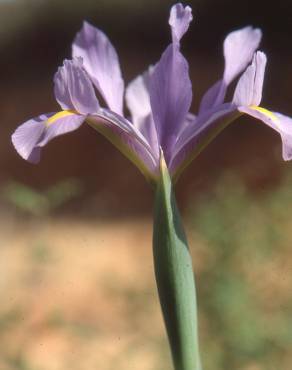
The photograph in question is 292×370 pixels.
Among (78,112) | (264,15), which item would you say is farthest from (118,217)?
(78,112)

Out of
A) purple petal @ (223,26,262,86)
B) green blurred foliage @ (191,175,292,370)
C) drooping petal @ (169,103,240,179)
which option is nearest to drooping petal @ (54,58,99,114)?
A: drooping petal @ (169,103,240,179)

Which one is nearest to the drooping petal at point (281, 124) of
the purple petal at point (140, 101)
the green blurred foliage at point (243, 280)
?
the purple petal at point (140, 101)

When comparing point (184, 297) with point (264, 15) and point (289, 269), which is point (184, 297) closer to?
point (289, 269)

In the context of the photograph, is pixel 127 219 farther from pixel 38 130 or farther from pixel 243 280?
pixel 38 130

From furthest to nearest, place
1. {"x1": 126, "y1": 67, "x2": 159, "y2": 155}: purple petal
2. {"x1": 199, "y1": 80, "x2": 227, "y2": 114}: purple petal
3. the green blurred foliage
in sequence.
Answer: the green blurred foliage → {"x1": 126, "y1": 67, "x2": 159, "y2": 155}: purple petal → {"x1": 199, "y1": 80, "x2": 227, "y2": 114}: purple petal

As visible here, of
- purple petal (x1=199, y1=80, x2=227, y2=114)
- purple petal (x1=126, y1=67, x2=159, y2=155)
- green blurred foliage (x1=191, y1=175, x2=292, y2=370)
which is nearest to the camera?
purple petal (x1=199, y1=80, x2=227, y2=114)

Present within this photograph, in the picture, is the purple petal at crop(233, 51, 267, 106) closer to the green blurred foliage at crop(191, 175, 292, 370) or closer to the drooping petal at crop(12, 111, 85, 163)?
the drooping petal at crop(12, 111, 85, 163)

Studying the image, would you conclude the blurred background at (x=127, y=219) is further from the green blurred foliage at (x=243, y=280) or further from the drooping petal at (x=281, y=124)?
the drooping petal at (x=281, y=124)
